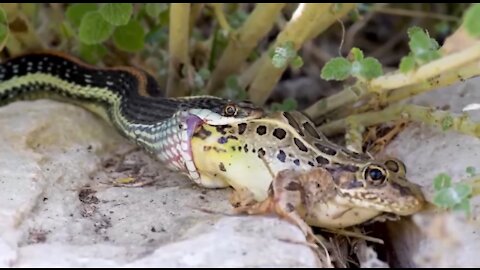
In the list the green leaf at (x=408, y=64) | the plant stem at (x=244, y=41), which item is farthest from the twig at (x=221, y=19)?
the green leaf at (x=408, y=64)

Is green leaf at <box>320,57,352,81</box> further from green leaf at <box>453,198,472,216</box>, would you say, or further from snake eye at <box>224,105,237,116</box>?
green leaf at <box>453,198,472,216</box>

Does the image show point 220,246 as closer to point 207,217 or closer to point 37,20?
point 207,217

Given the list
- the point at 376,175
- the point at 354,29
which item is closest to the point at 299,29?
the point at 376,175

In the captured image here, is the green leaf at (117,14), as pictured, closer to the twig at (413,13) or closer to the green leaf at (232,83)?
the green leaf at (232,83)

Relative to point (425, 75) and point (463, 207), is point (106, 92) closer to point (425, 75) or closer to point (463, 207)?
point (425, 75)

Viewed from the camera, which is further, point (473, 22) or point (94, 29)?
point (94, 29)

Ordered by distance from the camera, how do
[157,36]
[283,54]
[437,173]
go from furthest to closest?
[157,36] < [283,54] < [437,173]

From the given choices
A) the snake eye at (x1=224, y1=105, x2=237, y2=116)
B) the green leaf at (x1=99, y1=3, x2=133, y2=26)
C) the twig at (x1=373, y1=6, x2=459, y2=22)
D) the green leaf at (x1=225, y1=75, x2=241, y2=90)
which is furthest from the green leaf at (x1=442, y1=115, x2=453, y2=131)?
the twig at (x1=373, y1=6, x2=459, y2=22)

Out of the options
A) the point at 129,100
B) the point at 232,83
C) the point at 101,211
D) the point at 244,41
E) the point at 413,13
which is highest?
the point at 413,13
